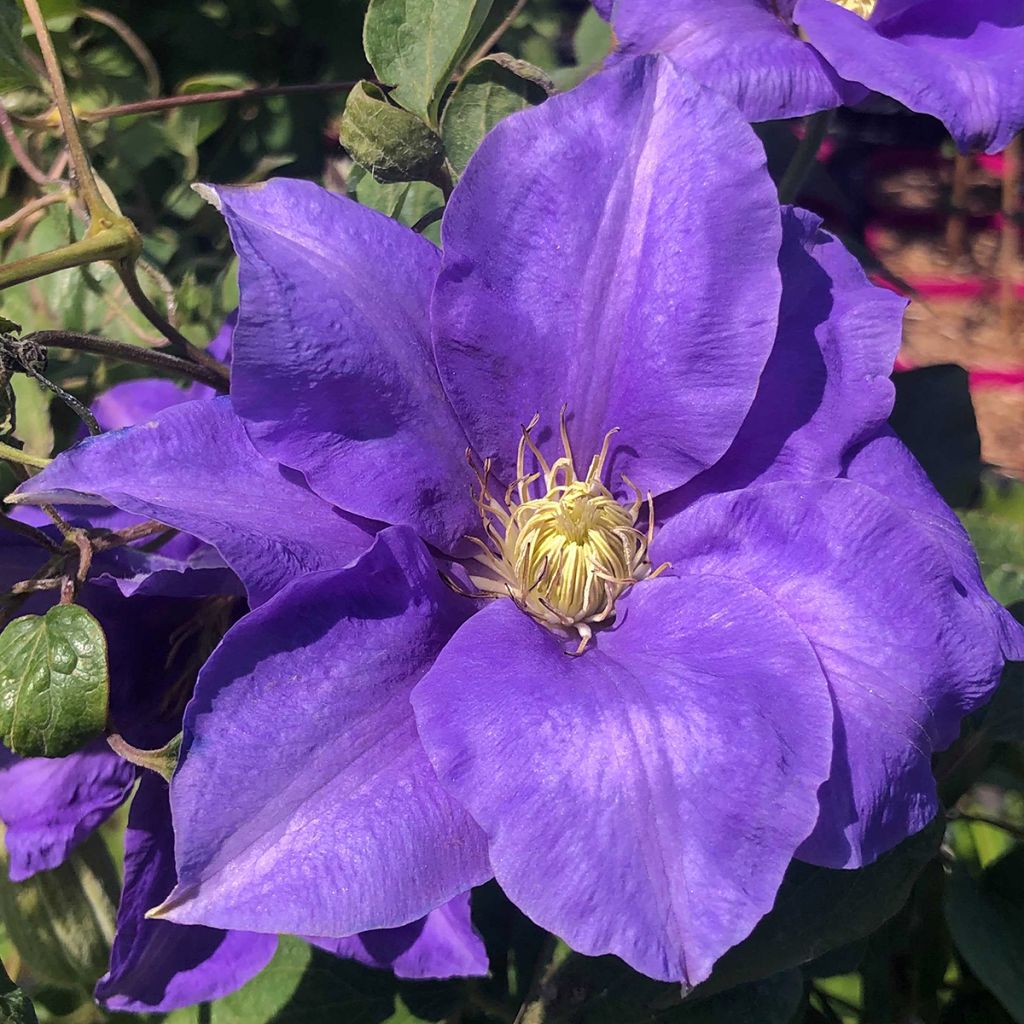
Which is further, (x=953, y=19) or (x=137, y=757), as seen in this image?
(x=953, y=19)

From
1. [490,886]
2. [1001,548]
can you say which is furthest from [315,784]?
[1001,548]

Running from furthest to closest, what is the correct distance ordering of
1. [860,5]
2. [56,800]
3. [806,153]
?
[860,5]
[806,153]
[56,800]

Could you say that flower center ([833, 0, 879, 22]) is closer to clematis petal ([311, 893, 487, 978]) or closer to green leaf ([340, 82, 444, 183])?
green leaf ([340, 82, 444, 183])

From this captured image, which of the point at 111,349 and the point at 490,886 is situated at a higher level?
the point at 111,349

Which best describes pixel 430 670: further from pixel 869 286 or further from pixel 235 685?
pixel 869 286

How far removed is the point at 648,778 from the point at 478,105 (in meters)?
0.55

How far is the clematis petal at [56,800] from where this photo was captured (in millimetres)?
705

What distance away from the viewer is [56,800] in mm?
708

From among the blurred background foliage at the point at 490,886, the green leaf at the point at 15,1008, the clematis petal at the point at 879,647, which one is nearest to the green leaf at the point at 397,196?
the blurred background foliage at the point at 490,886

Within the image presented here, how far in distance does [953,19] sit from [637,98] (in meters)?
0.36

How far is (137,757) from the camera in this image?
58cm

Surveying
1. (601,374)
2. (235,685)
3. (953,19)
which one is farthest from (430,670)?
(953,19)

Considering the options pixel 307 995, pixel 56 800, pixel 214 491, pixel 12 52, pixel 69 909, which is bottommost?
pixel 307 995

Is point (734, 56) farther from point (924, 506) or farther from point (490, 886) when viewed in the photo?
point (490, 886)
